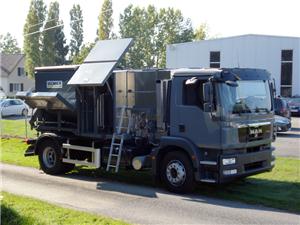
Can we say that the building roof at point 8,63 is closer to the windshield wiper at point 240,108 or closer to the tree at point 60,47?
the tree at point 60,47

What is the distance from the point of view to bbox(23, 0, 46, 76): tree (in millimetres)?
85062

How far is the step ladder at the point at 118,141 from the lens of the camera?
12.7m

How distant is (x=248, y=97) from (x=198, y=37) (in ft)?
269

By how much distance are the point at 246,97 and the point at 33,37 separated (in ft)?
257

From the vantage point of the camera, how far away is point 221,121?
10.9 metres

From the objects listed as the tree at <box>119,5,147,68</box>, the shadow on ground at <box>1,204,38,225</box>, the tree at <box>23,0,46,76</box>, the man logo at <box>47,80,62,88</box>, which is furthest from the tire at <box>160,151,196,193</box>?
the tree at <box>23,0,46,76</box>

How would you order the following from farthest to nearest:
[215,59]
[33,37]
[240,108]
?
[33,37], [215,59], [240,108]

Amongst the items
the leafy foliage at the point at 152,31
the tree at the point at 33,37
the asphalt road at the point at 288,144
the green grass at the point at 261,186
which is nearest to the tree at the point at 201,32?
the leafy foliage at the point at 152,31

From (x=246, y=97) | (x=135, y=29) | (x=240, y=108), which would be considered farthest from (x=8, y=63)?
(x=240, y=108)

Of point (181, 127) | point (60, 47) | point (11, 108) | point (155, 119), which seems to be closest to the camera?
point (181, 127)

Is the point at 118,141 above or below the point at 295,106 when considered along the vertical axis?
above

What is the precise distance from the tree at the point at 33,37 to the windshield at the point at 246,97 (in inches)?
2983

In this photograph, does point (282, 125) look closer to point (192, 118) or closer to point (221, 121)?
point (192, 118)

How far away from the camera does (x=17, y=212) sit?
8.58 m
